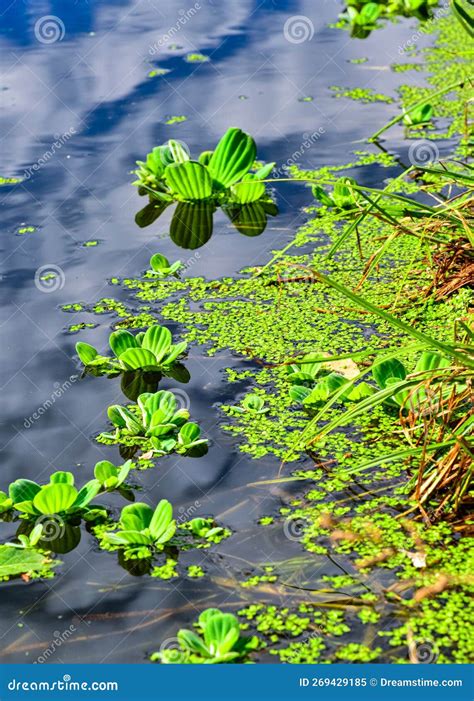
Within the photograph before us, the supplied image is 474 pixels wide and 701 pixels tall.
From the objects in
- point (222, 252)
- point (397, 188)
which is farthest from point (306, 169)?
point (222, 252)

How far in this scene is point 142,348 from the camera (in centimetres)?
257

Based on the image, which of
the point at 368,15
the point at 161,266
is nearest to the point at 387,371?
the point at 161,266

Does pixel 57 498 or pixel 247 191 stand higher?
pixel 57 498

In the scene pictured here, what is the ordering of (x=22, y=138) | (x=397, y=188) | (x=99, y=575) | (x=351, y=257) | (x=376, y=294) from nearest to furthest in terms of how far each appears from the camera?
(x=99, y=575)
(x=376, y=294)
(x=351, y=257)
(x=397, y=188)
(x=22, y=138)

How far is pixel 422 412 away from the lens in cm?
213

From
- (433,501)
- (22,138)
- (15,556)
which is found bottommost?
(22,138)

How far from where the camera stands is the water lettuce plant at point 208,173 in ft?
11.6

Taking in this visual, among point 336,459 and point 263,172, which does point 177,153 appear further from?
point 336,459

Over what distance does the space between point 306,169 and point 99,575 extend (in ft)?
7.62

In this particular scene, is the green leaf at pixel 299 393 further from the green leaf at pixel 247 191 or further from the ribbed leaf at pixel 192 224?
the green leaf at pixel 247 191

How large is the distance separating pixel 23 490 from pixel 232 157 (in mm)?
1884

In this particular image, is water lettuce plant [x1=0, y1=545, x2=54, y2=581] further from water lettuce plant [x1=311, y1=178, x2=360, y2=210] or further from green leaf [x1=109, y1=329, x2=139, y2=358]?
water lettuce plant [x1=311, y1=178, x2=360, y2=210]

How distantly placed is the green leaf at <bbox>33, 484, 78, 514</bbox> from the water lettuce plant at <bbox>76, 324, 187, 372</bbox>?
0.63 m

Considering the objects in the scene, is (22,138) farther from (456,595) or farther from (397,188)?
(456,595)
